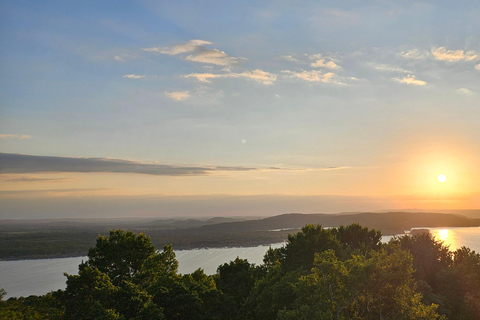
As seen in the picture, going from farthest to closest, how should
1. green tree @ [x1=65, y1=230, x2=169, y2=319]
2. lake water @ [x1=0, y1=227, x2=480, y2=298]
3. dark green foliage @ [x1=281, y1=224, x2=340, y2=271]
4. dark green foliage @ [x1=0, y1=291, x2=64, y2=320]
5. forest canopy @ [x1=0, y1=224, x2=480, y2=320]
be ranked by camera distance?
lake water @ [x1=0, y1=227, x2=480, y2=298] → dark green foliage @ [x1=281, y1=224, x2=340, y2=271] → dark green foliage @ [x1=0, y1=291, x2=64, y2=320] → green tree @ [x1=65, y1=230, x2=169, y2=319] → forest canopy @ [x1=0, y1=224, x2=480, y2=320]

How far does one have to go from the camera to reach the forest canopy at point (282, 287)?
25.3 meters

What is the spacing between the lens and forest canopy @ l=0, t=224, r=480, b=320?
996 inches

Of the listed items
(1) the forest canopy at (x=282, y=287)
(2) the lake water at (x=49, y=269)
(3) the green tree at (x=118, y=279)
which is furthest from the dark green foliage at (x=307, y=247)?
(2) the lake water at (x=49, y=269)

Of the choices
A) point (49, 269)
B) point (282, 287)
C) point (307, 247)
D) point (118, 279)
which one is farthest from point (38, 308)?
point (49, 269)

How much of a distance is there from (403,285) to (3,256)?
148m

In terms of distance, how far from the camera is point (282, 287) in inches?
1362

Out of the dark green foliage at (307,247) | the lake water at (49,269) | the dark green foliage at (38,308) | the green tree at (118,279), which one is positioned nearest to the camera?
the green tree at (118,279)

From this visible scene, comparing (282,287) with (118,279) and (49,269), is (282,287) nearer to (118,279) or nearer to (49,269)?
(118,279)

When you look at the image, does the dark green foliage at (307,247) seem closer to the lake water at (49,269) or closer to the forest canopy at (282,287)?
the forest canopy at (282,287)

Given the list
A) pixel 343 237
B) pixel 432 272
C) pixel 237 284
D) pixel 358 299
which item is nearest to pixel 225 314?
pixel 237 284

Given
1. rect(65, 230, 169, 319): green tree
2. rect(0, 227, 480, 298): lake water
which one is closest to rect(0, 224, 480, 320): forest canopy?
rect(65, 230, 169, 319): green tree

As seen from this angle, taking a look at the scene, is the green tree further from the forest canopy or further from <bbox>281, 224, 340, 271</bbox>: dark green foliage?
<bbox>281, 224, 340, 271</bbox>: dark green foliage

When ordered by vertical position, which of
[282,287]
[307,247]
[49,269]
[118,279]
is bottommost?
[49,269]

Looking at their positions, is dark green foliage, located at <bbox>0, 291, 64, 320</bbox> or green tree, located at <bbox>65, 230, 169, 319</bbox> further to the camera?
dark green foliage, located at <bbox>0, 291, 64, 320</bbox>
